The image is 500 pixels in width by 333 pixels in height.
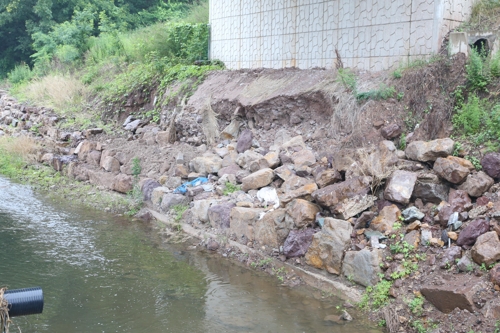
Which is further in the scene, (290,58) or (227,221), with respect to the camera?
(290,58)

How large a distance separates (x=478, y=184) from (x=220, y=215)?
3504mm

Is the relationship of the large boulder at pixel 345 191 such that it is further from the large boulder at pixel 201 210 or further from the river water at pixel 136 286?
the large boulder at pixel 201 210

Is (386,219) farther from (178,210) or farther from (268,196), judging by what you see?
(178,210)

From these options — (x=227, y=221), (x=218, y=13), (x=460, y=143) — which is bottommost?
(x=227, y=221)

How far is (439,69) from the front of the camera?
7.61 m

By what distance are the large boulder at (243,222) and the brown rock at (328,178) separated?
0.91 metres

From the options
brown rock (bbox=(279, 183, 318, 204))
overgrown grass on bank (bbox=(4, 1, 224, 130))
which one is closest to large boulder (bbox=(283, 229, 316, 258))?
brown rock (bbox=(279, 183, 318, 204))

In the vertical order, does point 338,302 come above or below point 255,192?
below

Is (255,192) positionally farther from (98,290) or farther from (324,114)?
(98,290)

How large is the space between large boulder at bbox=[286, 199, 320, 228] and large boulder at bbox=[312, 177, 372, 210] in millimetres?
176

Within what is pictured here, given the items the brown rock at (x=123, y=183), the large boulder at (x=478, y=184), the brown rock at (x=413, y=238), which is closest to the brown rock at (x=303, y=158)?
the brown rock at (x=413, y=238)

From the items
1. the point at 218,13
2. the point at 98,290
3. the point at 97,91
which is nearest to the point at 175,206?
the point at 98,290

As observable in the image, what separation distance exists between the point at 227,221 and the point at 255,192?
2.09 ft

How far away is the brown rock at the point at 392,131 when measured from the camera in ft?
24.0
